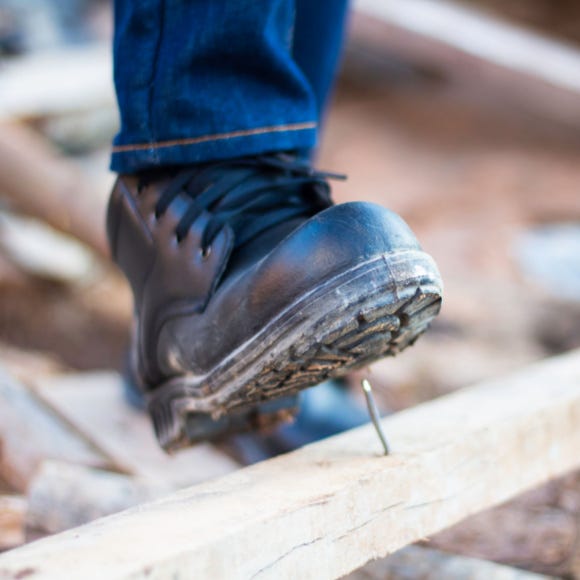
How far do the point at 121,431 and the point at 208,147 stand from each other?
2.26ft

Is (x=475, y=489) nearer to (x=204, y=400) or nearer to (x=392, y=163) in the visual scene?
(x=204, y=400)

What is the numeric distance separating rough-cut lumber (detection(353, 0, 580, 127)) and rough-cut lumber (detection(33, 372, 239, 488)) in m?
2.04

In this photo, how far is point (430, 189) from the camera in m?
3.29

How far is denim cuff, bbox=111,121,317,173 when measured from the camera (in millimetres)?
886

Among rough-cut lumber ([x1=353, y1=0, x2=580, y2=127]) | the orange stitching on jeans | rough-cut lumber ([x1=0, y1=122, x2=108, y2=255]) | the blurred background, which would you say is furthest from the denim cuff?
rough-cut lumber ([x1=353, y1=0, x2=580, y2=127])

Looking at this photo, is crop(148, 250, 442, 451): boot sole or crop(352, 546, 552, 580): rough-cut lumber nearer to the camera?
crop(148, 250, 442, 451): boot sole

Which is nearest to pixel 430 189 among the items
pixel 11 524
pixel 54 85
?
pixel 54 85

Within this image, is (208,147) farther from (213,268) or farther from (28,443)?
(28,443)

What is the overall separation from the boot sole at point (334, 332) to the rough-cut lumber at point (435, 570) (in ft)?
1.00

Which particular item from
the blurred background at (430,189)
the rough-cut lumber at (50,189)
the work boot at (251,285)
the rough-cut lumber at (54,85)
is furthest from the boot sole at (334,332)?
the rough-cut lumber at (54,85)

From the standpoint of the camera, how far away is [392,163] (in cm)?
354

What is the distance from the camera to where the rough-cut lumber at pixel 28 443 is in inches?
48.1

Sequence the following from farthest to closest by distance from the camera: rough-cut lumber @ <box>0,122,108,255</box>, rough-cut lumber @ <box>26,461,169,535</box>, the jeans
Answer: rough-cut lumber @ <box>0,122,108,255</box> < rough-cut lumber @ <box>26,461,169,535</box> < the jeans

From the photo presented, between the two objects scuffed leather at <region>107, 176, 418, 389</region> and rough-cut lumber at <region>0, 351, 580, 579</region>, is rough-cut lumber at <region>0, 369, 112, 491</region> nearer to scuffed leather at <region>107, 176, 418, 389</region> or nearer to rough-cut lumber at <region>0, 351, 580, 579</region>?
A: scuffed leather at <region>107, 176, 418, 389</region>
